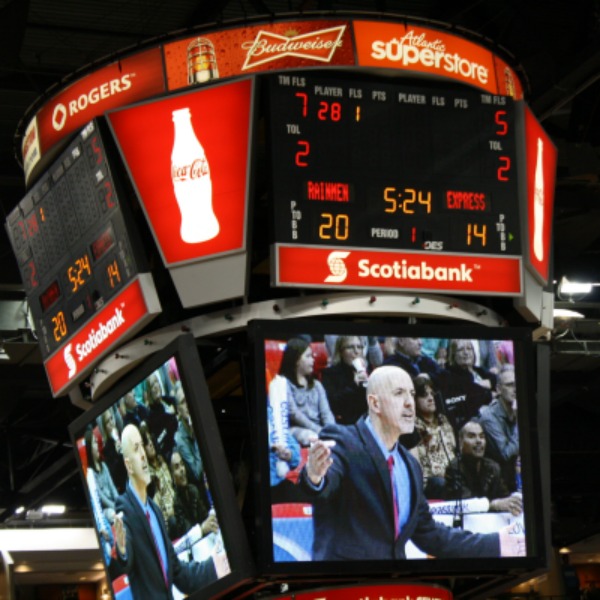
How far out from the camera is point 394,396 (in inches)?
558

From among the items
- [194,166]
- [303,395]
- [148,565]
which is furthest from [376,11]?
[148,565]

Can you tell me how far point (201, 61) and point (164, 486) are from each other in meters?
4.43

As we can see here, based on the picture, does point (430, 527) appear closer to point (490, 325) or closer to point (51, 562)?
point (490, 325)

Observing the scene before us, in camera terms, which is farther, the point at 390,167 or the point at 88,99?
the point at 88,99

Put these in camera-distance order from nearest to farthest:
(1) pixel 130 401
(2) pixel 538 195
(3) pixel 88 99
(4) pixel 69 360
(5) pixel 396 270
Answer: (5) pixel 396 270 → (1) pixel 130 401 → (2) pixel 538 195 → (3) pixel 88 99 → (4) pixel 69 360

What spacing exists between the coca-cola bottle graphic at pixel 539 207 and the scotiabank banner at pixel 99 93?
4.09 metres

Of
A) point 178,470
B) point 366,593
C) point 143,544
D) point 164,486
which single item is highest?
point 178,470

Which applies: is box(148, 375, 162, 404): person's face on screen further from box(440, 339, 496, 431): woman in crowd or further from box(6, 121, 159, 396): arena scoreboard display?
box(440, 339, 496, 431): woman in crowd

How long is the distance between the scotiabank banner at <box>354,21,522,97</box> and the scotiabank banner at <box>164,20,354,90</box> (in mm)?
206

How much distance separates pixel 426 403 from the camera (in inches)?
561

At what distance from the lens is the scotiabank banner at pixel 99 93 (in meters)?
15.5

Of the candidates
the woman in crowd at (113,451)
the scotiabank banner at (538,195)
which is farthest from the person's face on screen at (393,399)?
the woman in crowd at (113,451)

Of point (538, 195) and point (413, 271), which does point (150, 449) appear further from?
point (538, 195)

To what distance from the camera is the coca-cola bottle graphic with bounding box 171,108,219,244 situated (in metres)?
14.6
